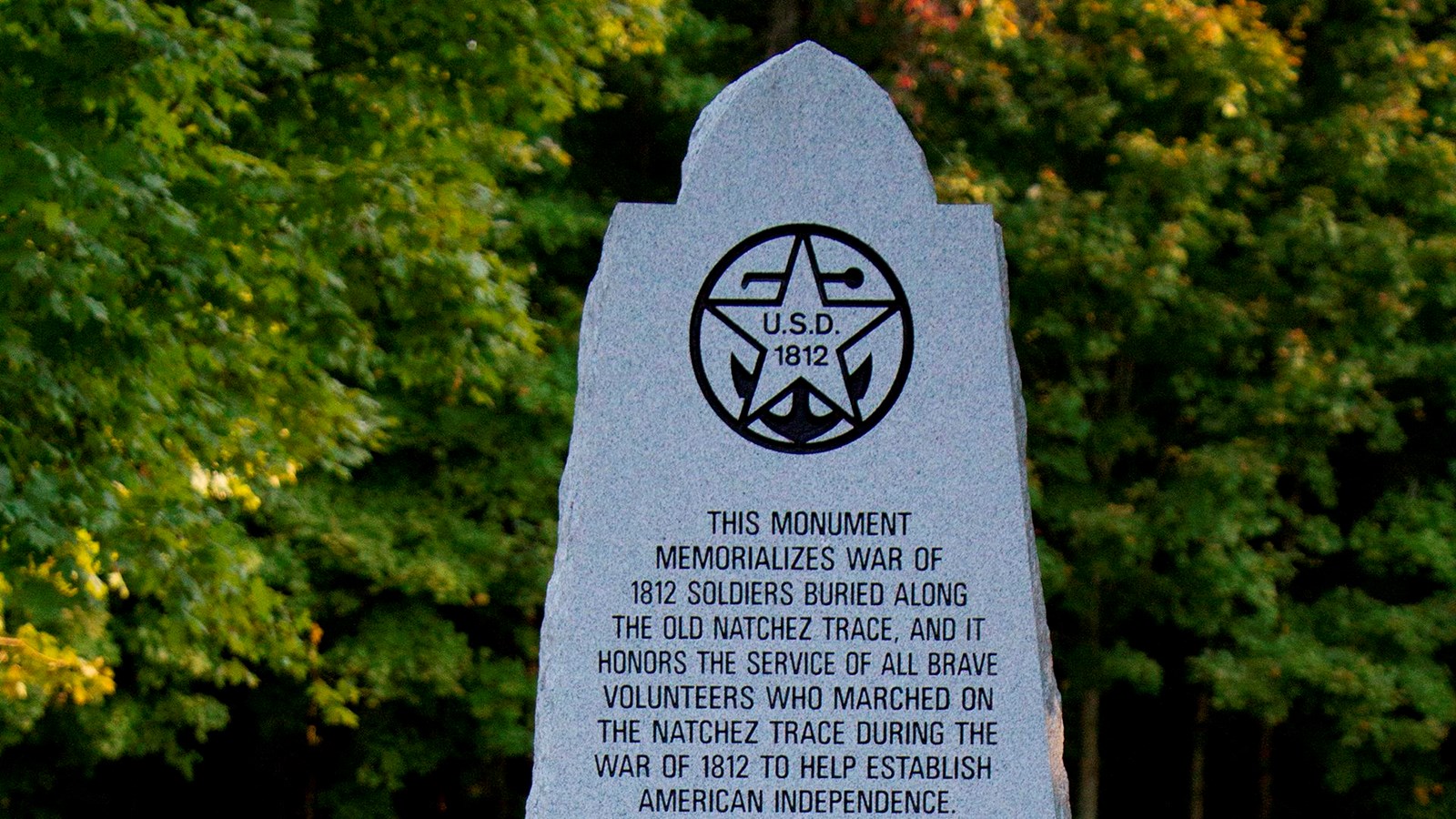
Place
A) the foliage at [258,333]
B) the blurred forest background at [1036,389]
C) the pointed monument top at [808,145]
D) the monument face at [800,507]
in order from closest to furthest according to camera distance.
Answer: the monument face at [800,507], the pointed monument top at [808,145], the foliage at [258,333], the blurred forest background at [1036,389]

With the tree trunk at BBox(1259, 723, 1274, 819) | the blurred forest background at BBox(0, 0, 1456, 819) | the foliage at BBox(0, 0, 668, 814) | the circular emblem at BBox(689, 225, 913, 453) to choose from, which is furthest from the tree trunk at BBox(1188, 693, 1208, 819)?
the circular emblem at BBox(689, 225, 913, 453)

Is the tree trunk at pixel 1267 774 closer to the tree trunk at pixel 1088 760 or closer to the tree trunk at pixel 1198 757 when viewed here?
the tree trunk at pixel 1198 757

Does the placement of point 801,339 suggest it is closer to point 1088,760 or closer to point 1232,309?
point 1232,309

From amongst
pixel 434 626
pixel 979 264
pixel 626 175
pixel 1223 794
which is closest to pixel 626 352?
pixel 979 264

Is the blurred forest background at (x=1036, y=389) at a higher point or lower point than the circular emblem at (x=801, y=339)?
higher

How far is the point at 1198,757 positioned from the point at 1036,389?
198 inches

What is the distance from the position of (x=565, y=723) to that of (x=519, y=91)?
6724 mm

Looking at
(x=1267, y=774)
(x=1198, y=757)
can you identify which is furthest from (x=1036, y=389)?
(x=1267, y=774)

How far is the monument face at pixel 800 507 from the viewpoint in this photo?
5152 mm

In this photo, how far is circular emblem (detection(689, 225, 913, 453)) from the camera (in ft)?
17.2

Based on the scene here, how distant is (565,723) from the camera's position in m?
5.13

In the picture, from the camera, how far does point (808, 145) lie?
5.31 m

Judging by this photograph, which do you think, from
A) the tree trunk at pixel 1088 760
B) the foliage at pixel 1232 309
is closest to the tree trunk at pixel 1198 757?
the tree trunk at pixel 1088 760

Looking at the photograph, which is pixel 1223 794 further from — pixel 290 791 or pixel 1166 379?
pixel 290 791
